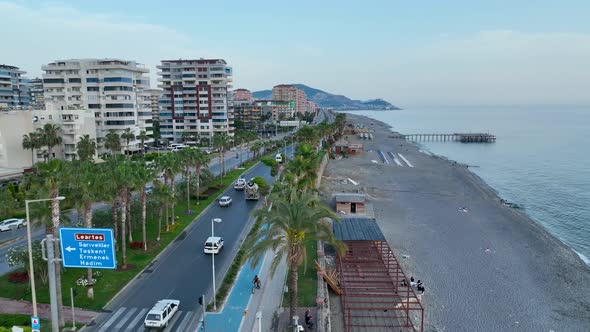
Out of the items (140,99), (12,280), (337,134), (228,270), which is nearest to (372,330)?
(228,270)

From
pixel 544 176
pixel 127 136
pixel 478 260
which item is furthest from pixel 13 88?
pixel 544 176

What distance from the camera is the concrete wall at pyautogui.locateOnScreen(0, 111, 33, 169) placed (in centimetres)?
6461

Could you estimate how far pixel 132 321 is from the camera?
24.1 metres

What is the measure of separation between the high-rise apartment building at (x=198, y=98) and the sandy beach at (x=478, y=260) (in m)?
57.1

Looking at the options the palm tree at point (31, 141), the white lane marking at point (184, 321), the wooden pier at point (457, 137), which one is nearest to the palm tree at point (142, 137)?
the palm tree at point (31, 141)

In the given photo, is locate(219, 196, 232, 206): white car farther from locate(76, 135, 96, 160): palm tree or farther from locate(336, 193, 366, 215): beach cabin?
locate(76, 135, 96, 160): palm tree

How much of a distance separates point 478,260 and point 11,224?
152ft

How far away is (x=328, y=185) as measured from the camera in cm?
6831

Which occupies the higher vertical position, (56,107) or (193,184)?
(56,107)

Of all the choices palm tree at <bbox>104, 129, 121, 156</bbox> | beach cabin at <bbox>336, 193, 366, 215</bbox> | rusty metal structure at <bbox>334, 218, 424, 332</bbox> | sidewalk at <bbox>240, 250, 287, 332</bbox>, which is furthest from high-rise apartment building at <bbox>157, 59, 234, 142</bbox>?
sidewalk at <bbox>240, 250, 287, 332</bbox>

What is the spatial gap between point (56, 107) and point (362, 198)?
61254mm

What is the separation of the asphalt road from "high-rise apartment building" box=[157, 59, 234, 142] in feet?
252

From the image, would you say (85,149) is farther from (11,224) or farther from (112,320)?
(112,320)

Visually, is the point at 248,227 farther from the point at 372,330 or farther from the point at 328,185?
the point at 328,185
